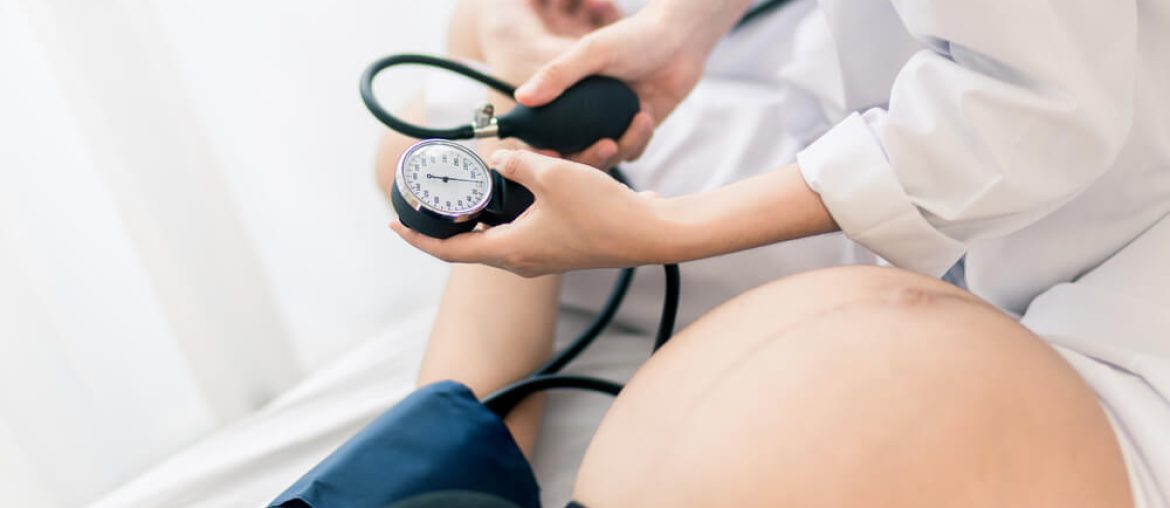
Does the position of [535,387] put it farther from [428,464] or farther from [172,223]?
[172,223]

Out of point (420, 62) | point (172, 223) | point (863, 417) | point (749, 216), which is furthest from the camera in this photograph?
point (172, 223)

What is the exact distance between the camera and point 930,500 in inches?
17.8

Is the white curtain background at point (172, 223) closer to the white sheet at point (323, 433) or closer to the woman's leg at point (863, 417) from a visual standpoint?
the white sheet at point (323, 433)

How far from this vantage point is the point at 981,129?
0.51 meters

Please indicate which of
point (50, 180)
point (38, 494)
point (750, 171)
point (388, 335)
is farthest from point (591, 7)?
point (38, 494)

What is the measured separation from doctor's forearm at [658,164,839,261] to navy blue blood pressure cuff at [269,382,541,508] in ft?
0.66

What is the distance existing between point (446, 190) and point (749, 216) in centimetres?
19

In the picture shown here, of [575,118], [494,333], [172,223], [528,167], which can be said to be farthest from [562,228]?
[172,223]

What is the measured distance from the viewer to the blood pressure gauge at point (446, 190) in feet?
1.80

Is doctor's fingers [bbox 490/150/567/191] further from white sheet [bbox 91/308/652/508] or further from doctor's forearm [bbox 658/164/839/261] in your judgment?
white sheet [bbox 91/308/652/508]

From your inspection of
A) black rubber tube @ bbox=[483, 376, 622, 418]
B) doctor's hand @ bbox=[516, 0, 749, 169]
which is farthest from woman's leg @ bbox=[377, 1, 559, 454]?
doctor's hand @ bbox=[516, 0, 749, 169]

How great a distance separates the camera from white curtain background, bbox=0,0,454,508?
Result: 82cm

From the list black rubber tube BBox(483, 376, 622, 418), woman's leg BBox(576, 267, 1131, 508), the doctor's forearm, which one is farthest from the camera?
black rubber tube BBox(483, 376, 622, 418)

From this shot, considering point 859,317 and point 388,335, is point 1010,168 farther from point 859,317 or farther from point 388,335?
point 388,335
